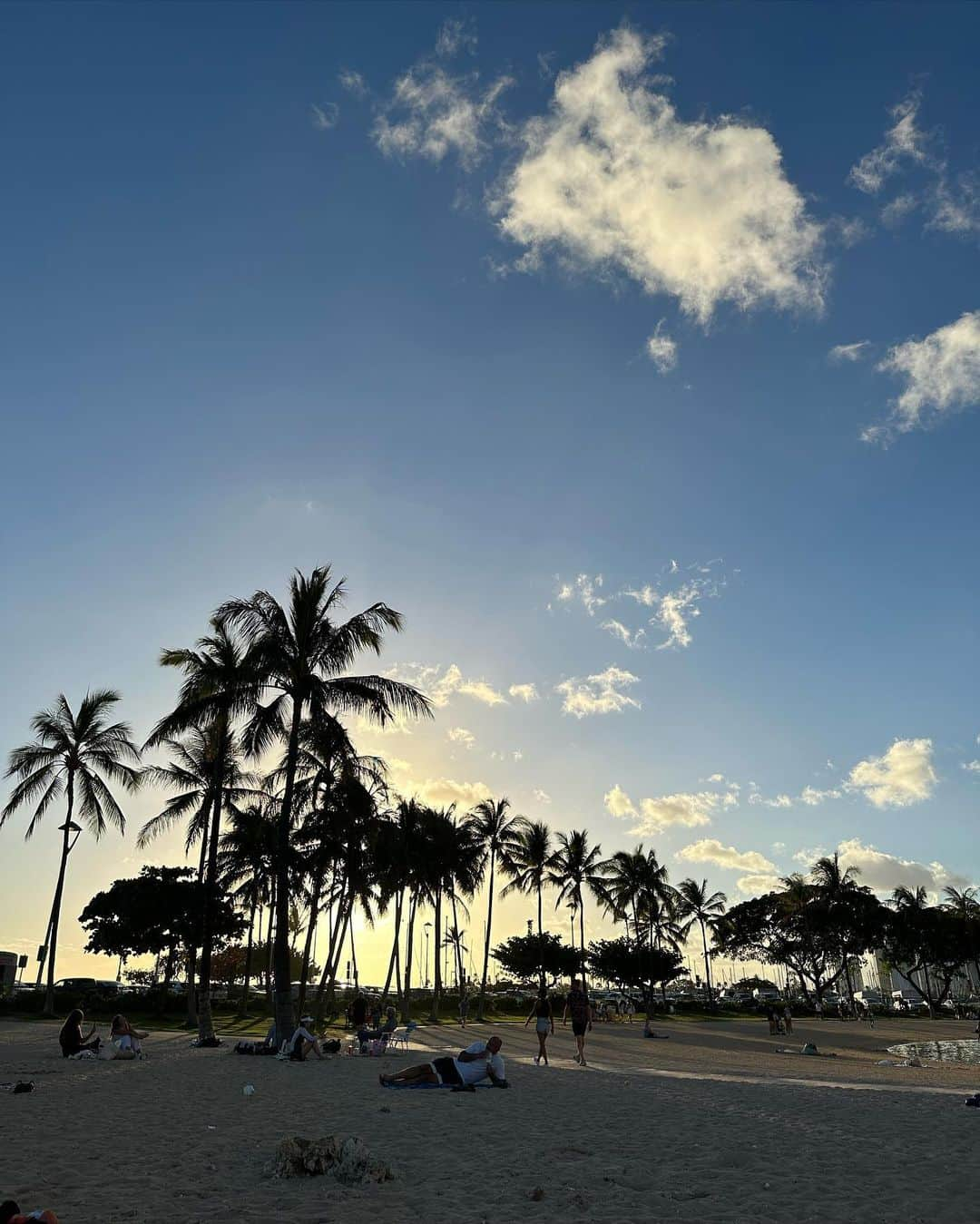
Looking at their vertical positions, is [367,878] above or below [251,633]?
below

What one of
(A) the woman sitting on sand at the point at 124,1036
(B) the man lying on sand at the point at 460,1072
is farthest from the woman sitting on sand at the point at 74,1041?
(B) the man lying on sand at the point at 460,1072

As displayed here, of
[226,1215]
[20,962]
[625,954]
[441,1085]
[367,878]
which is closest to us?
[226,1215]

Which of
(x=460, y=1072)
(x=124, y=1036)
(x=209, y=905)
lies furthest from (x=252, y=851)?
(x=460, y=1072)

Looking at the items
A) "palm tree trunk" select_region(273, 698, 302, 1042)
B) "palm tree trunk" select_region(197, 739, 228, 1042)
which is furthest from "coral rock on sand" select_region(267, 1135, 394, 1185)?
"palm tree trunk" select_region(197, 739, 228, 1042)

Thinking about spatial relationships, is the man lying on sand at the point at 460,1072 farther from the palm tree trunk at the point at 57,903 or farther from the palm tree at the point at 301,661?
the palm tree trunk at the point at 57,903

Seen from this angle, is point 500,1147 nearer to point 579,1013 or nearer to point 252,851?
point 579,1013

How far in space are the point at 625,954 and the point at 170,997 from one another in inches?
1292

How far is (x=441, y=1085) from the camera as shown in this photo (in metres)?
13.7

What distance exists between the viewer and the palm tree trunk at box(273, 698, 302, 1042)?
22422mm

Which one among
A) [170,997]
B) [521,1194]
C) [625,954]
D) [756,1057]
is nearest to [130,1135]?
[521,1194]

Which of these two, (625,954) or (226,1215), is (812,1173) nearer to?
(226,1215)

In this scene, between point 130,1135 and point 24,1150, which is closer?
point 24,1150

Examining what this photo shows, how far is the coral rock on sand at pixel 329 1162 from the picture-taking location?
731 cm

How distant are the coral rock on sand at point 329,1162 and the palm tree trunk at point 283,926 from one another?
15412 millimetres
